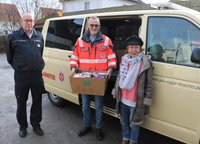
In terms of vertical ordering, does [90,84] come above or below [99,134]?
above

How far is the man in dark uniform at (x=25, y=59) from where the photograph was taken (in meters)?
3.75

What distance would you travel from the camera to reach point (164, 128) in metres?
3.19

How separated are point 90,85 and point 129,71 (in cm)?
72

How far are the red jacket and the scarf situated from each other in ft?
1.37

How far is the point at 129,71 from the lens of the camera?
→ 3.17 metres

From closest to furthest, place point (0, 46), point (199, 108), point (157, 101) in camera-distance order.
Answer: point (199, 108) < point (157, 101) < point (0, 46)

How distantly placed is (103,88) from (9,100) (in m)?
3.57

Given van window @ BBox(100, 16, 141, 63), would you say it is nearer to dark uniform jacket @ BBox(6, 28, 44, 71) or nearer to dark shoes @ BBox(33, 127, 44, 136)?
dark uniform jacket @ BBox(6, 28, 44, 71)

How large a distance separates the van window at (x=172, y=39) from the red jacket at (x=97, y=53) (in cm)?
65

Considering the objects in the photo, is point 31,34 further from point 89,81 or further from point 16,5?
point 16,5

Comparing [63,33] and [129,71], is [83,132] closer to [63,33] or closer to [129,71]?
[129,71]

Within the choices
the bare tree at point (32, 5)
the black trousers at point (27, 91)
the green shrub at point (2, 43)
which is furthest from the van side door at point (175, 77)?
the bare tree at point (32, 5)

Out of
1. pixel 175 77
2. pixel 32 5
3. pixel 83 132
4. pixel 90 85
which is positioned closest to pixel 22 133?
pixel 83 132

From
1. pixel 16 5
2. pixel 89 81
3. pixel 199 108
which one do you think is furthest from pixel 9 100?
pixel 16 5
